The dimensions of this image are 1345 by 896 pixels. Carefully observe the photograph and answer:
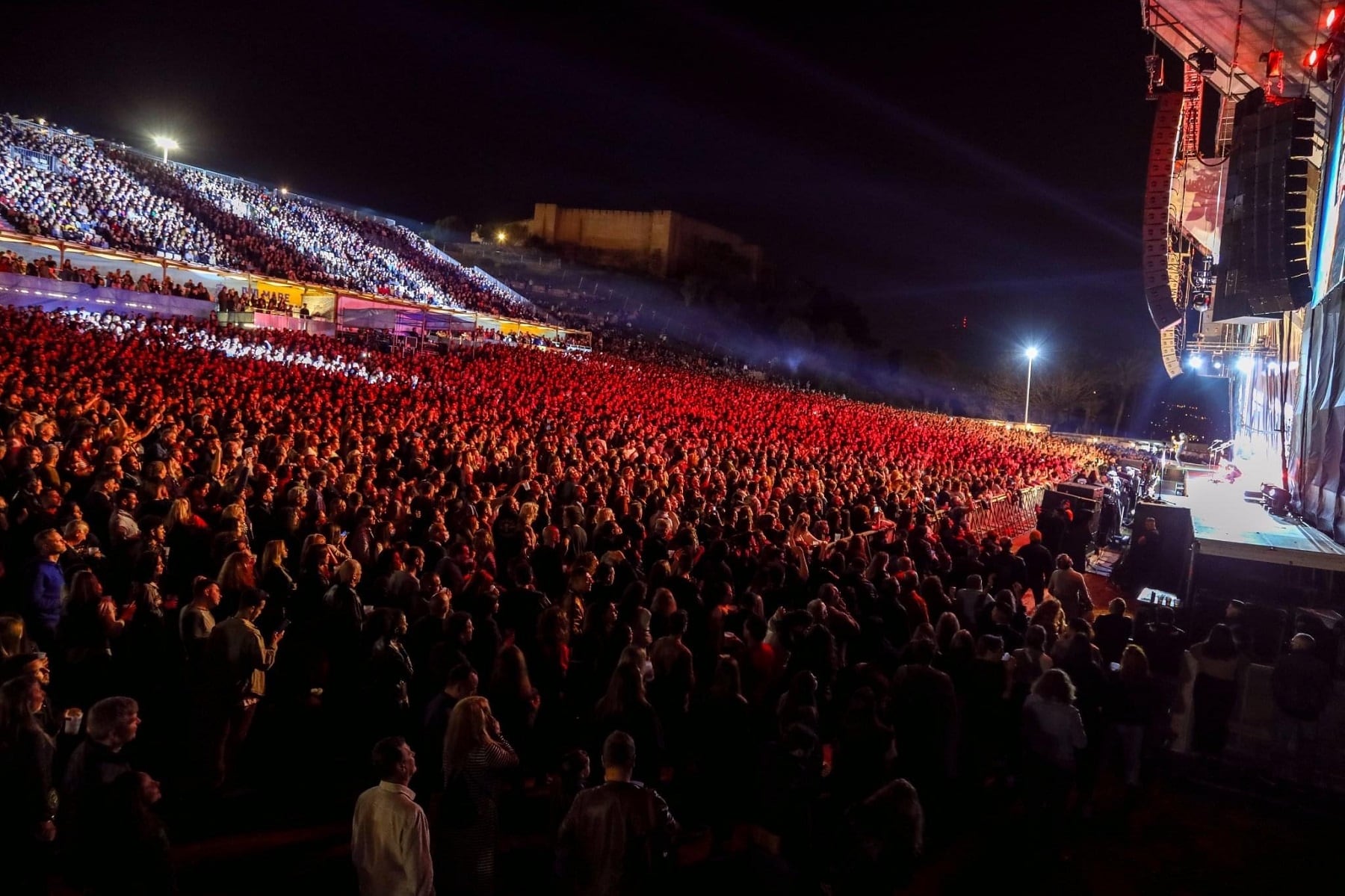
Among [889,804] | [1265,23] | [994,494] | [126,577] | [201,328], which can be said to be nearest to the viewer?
[889,804]

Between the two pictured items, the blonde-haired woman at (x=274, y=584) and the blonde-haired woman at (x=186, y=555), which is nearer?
the blonde-haired woman at (x=274, y=584)

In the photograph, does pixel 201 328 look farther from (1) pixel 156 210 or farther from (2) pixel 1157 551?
(2) pixel 1157 551

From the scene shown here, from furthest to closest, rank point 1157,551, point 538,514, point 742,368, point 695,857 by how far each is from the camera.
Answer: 1. point 742,368
2. point 1157,551
3. point 538,514
4. point 695,857

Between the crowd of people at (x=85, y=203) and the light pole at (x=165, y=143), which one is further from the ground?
the light pole at (x=165, y=143)

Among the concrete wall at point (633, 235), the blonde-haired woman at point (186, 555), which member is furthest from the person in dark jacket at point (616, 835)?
the concrete wall at point (633, 235)

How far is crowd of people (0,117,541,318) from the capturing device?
92.7 feet

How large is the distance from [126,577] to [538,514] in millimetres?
3991

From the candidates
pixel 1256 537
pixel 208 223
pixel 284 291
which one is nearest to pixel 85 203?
pixel 208 223

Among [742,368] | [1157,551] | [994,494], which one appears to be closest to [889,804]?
[1157,551]

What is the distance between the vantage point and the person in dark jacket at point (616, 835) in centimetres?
332

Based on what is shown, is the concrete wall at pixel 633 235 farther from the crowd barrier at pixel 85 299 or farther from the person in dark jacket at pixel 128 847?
the person in dark jacket at pixel 128 847

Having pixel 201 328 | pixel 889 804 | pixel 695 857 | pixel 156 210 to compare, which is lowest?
pixel 695 857

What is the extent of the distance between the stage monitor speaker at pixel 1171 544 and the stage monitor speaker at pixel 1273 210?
3.06 m

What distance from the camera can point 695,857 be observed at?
15.6ft
